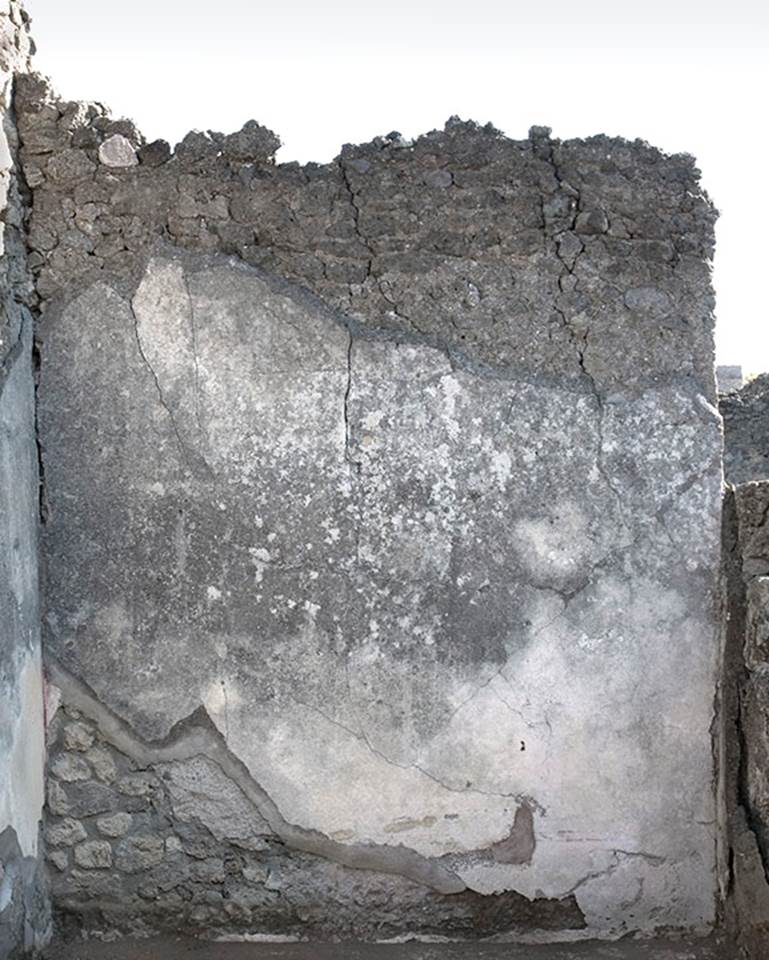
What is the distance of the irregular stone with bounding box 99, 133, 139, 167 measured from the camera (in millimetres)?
3713

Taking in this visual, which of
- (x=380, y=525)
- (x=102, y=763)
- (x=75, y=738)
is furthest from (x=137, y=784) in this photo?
(x=380, y=525)

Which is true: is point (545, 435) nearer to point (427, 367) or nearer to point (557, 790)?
point (427, 367)

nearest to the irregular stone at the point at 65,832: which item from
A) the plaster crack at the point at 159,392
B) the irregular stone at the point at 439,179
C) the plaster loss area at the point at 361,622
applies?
the plaster loss area at the point at 361,622

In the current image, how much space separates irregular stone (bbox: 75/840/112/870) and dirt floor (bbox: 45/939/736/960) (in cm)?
23

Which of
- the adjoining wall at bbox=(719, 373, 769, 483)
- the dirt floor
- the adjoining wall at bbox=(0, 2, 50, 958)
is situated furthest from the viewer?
the adjoining wall at bbox=(719, 373, 769, 483)

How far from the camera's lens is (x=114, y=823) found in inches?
147

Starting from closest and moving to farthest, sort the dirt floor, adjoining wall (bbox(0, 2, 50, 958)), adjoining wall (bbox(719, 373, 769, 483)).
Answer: adjoining wall (bbox(0, 2, 50, 958)) → the dirt floor → adjoining wall (bbox(719, 373, 769, 483))

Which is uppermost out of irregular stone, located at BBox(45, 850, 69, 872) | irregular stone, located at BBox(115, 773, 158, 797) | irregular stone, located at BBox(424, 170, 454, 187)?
irregular stone, located at BBox(424, 170, 454, 187)

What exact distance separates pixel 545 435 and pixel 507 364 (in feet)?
0.76

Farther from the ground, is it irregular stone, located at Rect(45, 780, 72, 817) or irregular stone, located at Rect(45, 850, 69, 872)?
irregular stone, located at Rect(45, 780, 72, 817)

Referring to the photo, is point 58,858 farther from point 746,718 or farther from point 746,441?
point 746,441

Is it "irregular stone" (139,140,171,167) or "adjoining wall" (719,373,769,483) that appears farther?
"adjoining wall" (719,373,769,483)

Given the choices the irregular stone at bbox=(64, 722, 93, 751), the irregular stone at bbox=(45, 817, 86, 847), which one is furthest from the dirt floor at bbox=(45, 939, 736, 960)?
the irregular stone at bbox=(64, 722, 93, 751)

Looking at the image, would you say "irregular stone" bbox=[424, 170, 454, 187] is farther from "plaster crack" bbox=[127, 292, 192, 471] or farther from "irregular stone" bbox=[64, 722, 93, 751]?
"irregular stone" bbox=[64, 722, 93, 751]
